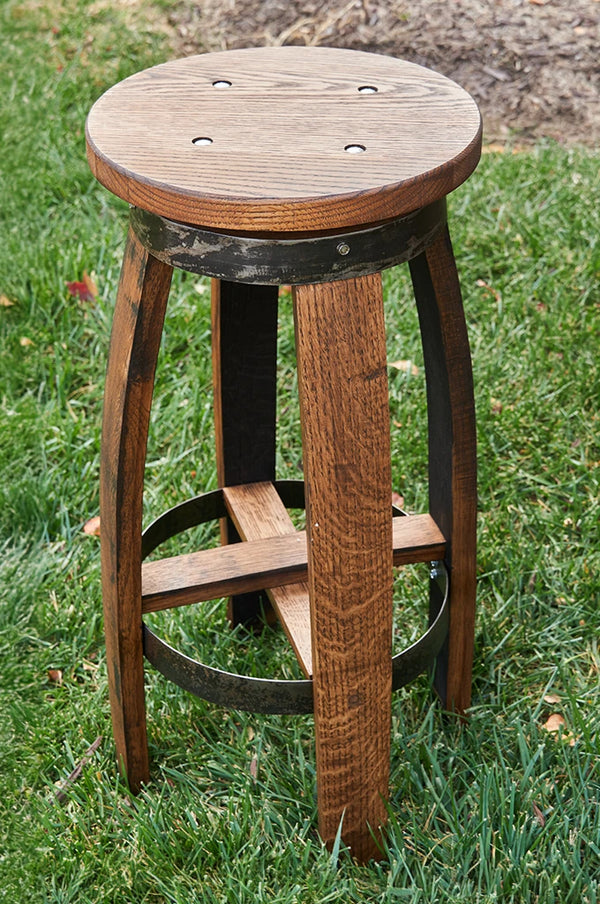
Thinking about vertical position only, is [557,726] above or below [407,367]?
below

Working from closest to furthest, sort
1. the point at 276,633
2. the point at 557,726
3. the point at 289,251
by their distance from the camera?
the point at 289,251, the point at 557,726, the point at 276,633

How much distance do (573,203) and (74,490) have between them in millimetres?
2061

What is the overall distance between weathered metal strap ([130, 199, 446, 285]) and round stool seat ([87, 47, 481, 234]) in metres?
0.04

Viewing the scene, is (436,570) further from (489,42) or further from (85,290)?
(489,42)

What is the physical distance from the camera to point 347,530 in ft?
5.50

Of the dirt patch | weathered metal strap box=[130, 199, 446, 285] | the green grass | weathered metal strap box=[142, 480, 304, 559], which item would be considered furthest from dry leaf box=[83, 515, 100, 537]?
the dirt patch

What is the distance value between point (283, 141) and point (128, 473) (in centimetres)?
63

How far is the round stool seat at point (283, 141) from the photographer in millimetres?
1465

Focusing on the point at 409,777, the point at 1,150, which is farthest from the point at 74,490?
the point at 1,150

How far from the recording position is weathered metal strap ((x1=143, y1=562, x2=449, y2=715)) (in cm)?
190

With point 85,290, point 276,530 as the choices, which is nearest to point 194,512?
point 276,530

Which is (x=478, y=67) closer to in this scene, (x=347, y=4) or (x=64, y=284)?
(x=347, y=4)

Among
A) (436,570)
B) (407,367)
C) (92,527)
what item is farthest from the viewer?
(407,367)

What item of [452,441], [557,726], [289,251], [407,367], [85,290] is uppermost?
[289,251]
